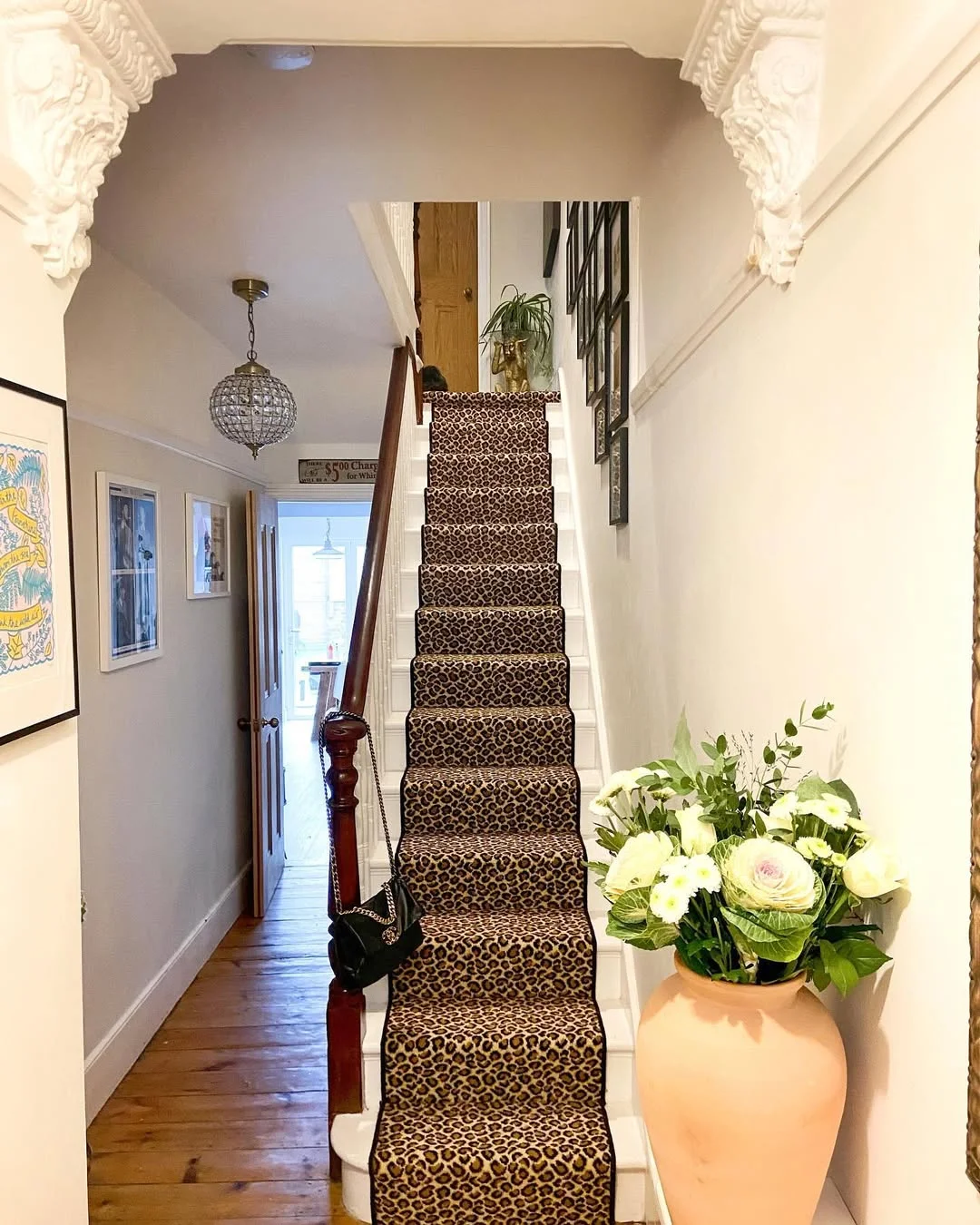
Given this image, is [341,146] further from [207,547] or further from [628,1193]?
[628,1193]

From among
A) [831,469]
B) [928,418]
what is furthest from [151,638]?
[928,418]

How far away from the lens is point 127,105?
132cm

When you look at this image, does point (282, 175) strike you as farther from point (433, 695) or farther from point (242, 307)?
point (433, 695)

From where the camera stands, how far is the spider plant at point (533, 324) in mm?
5828

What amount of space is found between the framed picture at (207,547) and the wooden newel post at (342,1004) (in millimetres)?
1632

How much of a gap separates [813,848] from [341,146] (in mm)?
1968

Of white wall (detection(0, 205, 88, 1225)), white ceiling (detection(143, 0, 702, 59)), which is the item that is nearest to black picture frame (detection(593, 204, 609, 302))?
white ceiling (detection(143, 0, 702, 59))

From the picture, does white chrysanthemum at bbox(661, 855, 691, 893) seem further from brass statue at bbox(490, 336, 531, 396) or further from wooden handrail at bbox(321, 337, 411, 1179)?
brass statue at bbox(490, 336, 531, 396)

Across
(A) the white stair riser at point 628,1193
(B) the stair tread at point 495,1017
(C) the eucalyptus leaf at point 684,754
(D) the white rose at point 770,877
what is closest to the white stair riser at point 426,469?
(B) the stair tread at point 495,1017

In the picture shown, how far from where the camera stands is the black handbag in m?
2.30

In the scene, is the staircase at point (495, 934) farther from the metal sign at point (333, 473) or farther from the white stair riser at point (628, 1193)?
the metal sign at point (333, 473)

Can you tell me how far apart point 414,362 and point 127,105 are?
317 cm

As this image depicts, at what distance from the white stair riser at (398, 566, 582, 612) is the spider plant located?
96.5 inches

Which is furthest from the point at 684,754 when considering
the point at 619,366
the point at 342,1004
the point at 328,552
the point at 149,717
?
the point at 328,552
